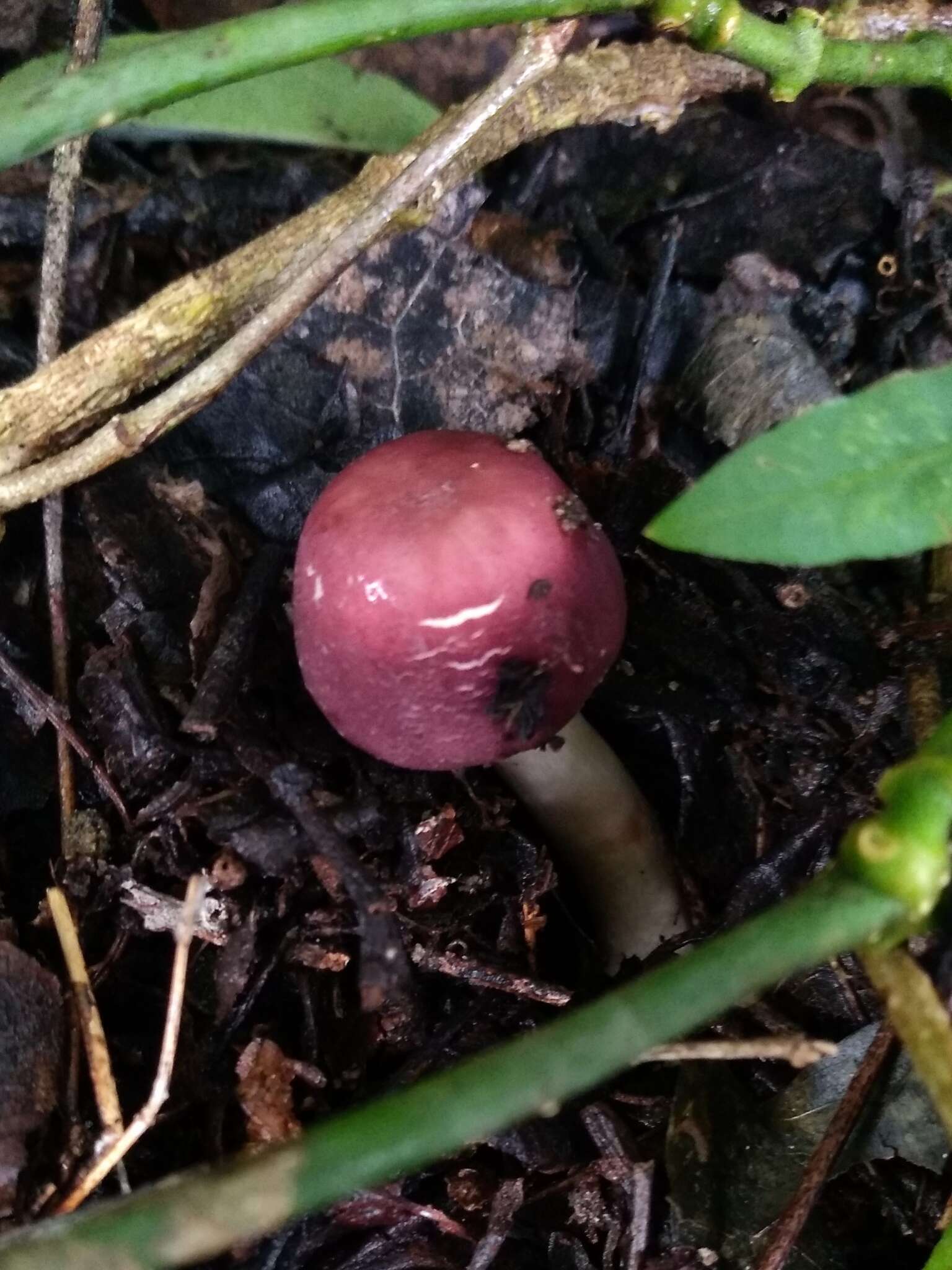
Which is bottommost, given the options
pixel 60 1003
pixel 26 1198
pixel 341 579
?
pixel 26 1198

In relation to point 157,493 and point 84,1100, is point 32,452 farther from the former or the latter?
point 84,1100

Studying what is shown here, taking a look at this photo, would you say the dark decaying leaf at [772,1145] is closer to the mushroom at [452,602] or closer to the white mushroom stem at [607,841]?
the white mushroom stem at [607,841]

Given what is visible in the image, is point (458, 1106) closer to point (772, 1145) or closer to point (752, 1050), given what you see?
point (752, 1050)

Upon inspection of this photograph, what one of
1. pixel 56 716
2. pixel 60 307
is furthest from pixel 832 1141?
pixel 60 307

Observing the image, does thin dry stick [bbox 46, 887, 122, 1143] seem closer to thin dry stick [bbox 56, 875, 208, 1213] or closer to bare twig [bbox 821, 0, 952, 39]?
thin dry stick [bbox 56, 875, 208, 1213]

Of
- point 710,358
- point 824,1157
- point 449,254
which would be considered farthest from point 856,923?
point 449,254
